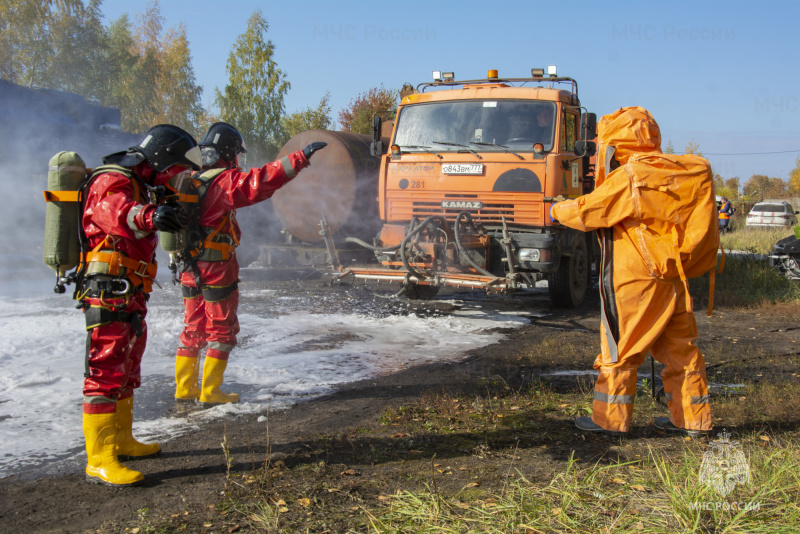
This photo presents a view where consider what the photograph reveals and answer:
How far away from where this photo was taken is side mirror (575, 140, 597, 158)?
7.05 metres

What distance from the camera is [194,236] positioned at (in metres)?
4.11

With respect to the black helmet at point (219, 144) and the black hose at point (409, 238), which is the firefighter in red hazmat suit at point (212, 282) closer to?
the black helmet at point (219, 144)

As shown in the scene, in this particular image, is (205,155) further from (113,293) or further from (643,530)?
(643,530)

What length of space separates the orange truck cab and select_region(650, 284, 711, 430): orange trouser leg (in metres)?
3.63

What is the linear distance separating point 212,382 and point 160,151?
172cm

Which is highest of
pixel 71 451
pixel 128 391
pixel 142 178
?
pixel 142 178

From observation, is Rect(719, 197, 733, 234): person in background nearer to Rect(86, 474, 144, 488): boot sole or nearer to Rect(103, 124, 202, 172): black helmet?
Rect(103, 124, 202, 172): black helmet

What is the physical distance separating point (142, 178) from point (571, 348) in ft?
14.5

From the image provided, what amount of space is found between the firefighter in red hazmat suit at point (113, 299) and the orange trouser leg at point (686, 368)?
9.30 feet

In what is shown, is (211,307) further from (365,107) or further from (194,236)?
(365,107)

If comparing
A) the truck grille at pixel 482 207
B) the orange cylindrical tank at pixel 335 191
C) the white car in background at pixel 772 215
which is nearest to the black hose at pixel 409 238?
the truck grille at pixel 482 207

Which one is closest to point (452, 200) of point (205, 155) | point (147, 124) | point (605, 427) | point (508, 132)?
point (508, 132)

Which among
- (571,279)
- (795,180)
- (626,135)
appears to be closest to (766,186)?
(795,180)

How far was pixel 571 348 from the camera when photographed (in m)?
6.36
